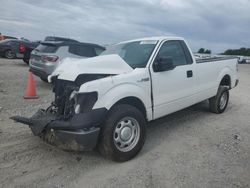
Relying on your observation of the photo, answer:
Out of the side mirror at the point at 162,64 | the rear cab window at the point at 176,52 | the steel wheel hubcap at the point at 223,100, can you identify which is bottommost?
the steel wheel hubcap at the point at 223,100

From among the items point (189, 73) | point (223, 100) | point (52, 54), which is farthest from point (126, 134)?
point (52, 54)

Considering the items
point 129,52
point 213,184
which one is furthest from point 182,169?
point 129,52

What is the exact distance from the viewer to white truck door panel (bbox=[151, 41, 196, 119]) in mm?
4773

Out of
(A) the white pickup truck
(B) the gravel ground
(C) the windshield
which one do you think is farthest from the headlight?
(C) the windshield

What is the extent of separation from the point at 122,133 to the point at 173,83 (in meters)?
1.61

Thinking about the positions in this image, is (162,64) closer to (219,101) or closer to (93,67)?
(93,67)

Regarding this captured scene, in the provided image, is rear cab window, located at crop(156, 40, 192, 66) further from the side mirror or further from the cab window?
the side mirror

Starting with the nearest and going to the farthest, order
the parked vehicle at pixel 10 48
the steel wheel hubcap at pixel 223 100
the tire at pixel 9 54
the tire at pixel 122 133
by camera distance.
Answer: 1. the tire at pixel 122 133
2. the steel wheel hubcap at pixel 223 100
3. the parked vehicle at pixel 10 48
4. the tire at pixel 9 54

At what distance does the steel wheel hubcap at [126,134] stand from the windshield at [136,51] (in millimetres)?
1056

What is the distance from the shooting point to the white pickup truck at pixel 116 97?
3.74m

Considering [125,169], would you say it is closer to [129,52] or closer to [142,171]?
[142,171]

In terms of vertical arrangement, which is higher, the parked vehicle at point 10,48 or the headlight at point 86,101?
the parked vehicle at point 10,48

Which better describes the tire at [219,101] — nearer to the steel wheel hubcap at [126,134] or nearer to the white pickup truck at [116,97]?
the white pickup truck at [116,97]

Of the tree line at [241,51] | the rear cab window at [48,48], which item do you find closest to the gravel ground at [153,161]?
the rear cab window at [48,48]
